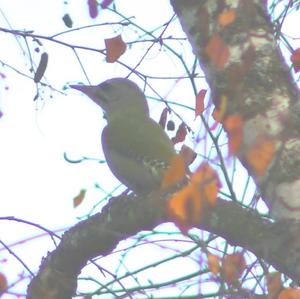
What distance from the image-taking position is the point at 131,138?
25.5 feet

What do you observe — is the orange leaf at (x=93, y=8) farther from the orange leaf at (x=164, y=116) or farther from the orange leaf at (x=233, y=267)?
the orange leaf at (x=233, y=267)

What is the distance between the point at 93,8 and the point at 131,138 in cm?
244

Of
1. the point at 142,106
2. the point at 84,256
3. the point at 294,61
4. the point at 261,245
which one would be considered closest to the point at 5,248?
the point at 84,256

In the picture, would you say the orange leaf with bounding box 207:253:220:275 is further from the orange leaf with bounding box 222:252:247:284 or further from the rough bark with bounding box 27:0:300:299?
the rough bark with bounding box 27:0:300:299

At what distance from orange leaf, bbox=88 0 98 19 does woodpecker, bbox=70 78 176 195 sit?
1.80 meters

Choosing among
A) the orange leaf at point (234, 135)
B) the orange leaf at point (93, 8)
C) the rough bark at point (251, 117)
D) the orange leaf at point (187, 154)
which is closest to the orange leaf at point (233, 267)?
the rough bark at point (251, 117)

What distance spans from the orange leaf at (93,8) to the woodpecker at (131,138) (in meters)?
1.80

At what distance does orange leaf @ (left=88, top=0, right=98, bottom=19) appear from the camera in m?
5.43

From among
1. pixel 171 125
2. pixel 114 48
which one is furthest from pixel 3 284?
pixel 171 125

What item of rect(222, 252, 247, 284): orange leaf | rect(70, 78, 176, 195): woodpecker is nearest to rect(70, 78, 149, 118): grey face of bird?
rect(70, 78, 176, 195): woodpecker

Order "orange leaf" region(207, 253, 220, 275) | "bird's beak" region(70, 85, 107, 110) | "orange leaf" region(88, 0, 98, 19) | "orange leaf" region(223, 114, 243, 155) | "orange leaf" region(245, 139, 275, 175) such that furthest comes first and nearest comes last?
"bird's beak" region(70, 85, 107, 110) < "orange leaf" region(88, 0, 98, 19) < "orange leaf" region(207, 253, 220, 275) < "orange leaf" region(245, 139, 275, 175) < "orange leaf" region(223, 114, 243, 155)

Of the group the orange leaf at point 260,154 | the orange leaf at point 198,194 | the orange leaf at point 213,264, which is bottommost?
the orange leaf at point 198,194

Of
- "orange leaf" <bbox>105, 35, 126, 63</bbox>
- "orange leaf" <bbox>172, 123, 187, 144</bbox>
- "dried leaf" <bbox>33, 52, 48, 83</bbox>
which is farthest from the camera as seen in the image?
"orange leaf" <bbox>172, 123, 187, 144</bbox>

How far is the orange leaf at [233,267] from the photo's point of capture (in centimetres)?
369
